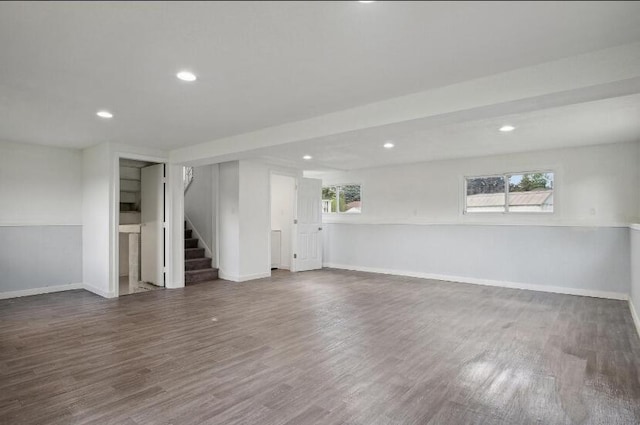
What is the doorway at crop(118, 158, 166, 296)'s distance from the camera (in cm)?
617

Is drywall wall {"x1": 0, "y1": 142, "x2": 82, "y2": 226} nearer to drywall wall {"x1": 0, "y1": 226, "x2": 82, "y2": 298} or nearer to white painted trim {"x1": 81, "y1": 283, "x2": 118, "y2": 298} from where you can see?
drywall wall {"x1": 0, "y1": 226, "x2": 82, "y2": 298}

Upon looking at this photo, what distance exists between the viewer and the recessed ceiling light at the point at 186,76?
110 inches

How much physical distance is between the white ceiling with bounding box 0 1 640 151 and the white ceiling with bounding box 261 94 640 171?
0.15m

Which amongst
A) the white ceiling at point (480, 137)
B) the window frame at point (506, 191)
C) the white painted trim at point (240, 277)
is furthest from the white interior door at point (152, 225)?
the window frame at point (506, 191)

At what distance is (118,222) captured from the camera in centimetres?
543

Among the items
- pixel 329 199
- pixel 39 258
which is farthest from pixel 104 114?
pixel 329 199

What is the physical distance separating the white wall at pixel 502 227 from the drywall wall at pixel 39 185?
5336 millimetres

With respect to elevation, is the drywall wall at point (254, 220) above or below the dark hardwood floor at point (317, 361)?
above

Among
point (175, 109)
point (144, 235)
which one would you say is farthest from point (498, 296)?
point (144, 235)

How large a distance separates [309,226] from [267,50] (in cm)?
593

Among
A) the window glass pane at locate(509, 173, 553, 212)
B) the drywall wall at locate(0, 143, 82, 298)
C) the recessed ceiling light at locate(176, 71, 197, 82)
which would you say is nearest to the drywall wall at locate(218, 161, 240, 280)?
the drywall wall at locate(0, 143, 82, 298)

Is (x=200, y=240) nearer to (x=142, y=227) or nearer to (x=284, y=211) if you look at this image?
(x=142, y=227)

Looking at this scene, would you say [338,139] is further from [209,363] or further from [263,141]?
[209,363]

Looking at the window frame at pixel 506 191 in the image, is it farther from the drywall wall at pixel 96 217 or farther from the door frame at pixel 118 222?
the drywall wall at pixel 96 217
